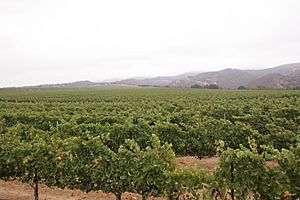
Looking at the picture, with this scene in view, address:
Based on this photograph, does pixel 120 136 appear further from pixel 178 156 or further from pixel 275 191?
pixel 275 191

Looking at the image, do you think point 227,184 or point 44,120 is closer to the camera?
point 227,184

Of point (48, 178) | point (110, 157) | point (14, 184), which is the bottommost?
point (14, 184)

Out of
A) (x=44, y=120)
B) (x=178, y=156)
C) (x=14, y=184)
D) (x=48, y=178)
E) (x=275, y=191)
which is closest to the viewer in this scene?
(x=275, y=191)

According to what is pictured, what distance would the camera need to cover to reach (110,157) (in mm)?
8406

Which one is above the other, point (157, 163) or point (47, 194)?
point (157, 163)

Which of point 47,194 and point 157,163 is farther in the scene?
point 47,194

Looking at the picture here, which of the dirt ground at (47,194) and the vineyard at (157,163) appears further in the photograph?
A: the dirt ground at (47,194)

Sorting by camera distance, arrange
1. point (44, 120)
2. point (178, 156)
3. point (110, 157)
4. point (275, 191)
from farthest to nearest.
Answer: point (44, 120), point (178, 156), point (110, 157), point (275, 191)

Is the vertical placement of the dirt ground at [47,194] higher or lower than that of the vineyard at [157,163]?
lower

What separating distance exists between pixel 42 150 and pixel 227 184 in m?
5.36

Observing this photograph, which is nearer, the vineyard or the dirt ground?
the vineyard

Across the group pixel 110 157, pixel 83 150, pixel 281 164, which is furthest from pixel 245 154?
pixel 83 150

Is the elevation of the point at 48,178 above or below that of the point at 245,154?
below

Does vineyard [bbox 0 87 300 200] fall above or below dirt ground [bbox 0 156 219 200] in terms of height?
above
